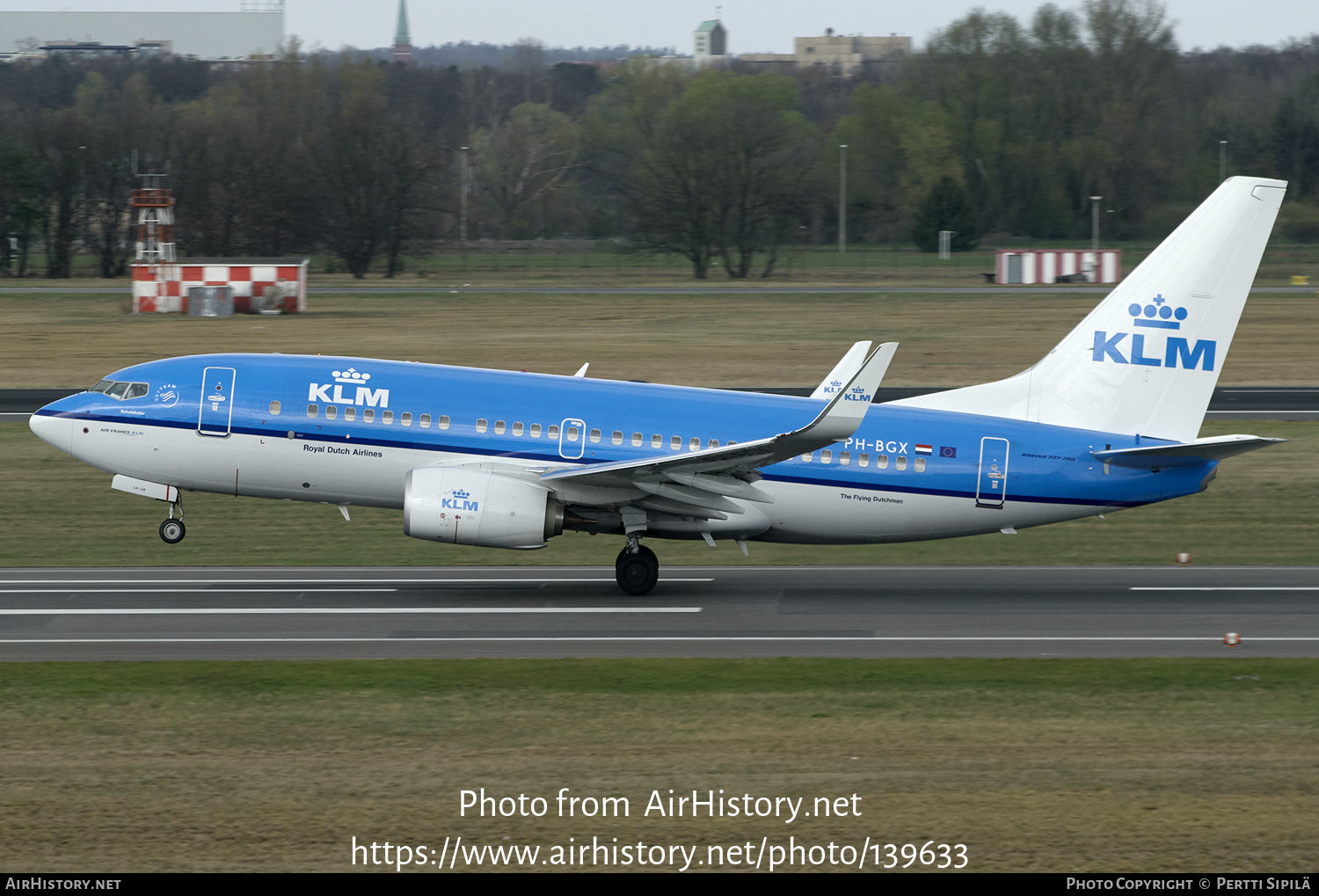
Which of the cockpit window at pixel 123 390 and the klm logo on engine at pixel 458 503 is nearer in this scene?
the klm logo on engine at pixel 458 503

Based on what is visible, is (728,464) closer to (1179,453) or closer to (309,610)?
(309,610)

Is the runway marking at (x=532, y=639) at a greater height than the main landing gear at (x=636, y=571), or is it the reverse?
the main landing gear at (x=636, y=571)

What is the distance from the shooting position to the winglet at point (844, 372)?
26406 mm

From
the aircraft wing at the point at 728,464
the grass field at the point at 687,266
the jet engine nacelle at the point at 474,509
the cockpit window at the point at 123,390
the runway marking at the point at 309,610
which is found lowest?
the runway marking at the point at 309,610

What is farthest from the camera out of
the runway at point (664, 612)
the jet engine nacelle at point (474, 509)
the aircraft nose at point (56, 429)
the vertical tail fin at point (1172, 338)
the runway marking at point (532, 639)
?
the aircraft nose at point (56, 429)

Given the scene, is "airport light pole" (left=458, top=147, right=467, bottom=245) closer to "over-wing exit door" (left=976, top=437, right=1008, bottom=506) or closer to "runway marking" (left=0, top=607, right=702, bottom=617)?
"over-wing exit door" (left=976, top=437, right=1008, bottom=506)

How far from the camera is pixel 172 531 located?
2545 cm

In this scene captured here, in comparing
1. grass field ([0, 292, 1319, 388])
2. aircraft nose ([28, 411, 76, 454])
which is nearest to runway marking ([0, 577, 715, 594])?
aircraft nose ([28, 411, 76, 454])

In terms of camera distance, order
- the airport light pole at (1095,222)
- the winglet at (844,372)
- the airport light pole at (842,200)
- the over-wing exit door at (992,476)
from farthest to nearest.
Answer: the airport light pole at (842,200)
the airport light pole at (1095,222)
the winglet at (844,372)
the over-wing exit door at (992,476)

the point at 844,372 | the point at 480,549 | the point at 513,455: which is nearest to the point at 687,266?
the point at 480,549

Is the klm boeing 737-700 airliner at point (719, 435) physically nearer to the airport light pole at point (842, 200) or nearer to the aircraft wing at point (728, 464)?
the aircraft wing at point (728, 464)

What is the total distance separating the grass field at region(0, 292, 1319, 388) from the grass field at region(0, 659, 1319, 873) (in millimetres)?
32858

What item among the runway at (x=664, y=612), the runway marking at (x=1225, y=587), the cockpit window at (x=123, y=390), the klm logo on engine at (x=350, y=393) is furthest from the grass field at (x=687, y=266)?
the klm logo on engine at (x=350, y=393)

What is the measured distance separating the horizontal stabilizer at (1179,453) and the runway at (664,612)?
2.28m
